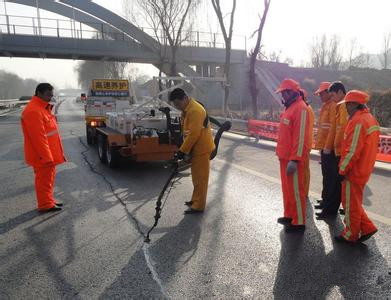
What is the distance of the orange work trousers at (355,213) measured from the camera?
153 inches

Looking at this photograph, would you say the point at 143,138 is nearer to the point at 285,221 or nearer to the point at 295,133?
the point at 285,221

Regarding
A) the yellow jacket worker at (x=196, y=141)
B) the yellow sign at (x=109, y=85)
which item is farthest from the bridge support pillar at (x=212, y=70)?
the yellow jacket worker at (x=196, y=141)

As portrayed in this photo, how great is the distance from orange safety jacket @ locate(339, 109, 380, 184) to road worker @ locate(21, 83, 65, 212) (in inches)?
155

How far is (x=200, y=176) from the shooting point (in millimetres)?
5195

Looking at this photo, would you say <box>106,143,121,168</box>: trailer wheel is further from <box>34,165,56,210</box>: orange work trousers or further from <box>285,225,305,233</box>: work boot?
<box>285,225,305,233</box>: work boot

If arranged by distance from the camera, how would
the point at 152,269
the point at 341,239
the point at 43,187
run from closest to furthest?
the point at 152,269 → the point at 341,239 → the point at 43,187

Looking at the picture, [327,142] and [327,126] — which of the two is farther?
[327,126]

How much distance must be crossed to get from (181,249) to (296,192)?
1.51m

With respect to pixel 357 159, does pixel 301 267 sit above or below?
below

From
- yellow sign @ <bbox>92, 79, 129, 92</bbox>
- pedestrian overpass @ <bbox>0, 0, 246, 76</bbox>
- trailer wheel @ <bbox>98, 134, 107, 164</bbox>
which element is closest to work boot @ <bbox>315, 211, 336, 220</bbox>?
trailer wheel @ <bbox>98, 134, 107, 164</bbox>

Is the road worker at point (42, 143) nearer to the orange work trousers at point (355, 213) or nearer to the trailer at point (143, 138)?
the trailer at point (143, 138)

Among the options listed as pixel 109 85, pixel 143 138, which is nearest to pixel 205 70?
pixel 109 85

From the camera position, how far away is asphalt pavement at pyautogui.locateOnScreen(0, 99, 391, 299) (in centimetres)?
321

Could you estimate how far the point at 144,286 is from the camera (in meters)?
3.26
